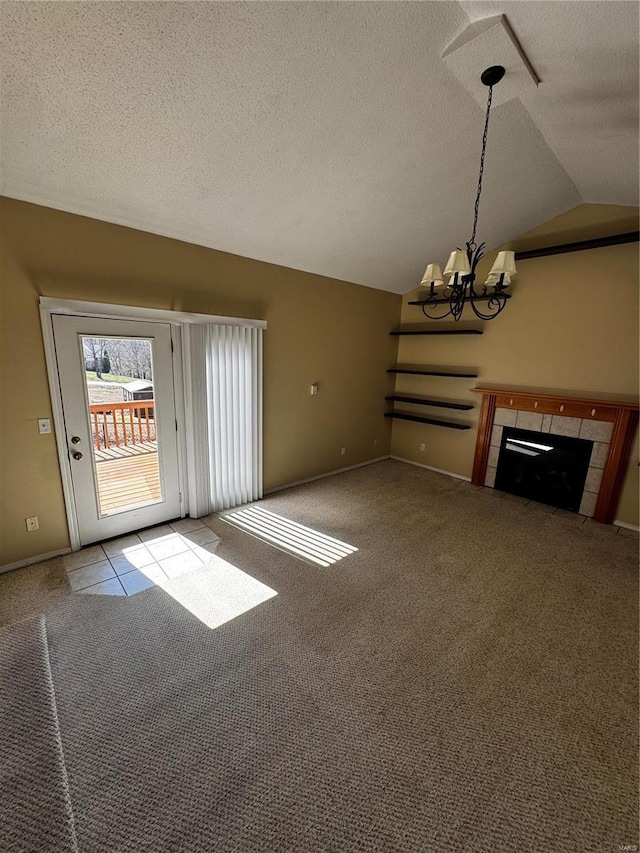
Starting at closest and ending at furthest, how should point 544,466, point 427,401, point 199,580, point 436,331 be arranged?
point 199,580, point 544,466, point 436,331, point 427,401

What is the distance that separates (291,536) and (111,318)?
8.06ft

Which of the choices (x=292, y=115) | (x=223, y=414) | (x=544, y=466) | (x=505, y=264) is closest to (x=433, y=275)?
(x=505, y=264)

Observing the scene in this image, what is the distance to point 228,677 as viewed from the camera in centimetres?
185

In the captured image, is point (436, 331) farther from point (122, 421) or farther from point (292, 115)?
point (122, 421)

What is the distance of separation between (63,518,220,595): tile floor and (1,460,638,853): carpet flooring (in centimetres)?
14

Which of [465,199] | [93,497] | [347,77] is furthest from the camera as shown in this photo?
[465,199]

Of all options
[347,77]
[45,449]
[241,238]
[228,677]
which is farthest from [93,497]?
[347,77]

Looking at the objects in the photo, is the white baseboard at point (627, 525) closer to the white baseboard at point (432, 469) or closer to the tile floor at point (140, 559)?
the white baseboard at point (432, 469)

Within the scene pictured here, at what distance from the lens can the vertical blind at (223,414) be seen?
3.34 m

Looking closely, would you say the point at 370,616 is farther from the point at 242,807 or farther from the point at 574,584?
the point at 574,584

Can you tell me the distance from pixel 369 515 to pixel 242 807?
8.68ft

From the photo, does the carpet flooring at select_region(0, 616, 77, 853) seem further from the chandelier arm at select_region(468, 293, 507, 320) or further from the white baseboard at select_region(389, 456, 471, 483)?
the white baseboard at select_region(389, 456, 471, 483)

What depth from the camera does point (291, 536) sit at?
3297mm

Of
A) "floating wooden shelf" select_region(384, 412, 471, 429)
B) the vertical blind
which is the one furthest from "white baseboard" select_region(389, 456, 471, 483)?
the vertical blind
